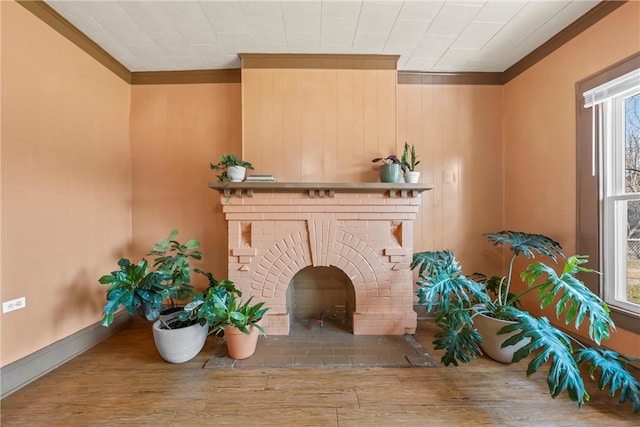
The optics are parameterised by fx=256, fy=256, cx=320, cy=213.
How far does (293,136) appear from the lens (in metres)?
2.46

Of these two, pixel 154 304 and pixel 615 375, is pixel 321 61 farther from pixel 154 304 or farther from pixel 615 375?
pixel 615 375

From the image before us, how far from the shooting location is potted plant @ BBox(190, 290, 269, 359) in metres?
1.87

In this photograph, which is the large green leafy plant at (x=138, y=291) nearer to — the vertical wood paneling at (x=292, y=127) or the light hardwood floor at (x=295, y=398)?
the light hardwood floor at (x=295, y=398)

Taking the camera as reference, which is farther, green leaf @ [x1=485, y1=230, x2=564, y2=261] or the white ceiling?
green leaf @ [x1=485, y1=230, x2=564, y2=261]

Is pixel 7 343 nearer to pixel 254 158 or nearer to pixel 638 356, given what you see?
pixel 254 158

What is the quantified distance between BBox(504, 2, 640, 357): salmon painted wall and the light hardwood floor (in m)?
0.86

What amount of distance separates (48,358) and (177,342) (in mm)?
883

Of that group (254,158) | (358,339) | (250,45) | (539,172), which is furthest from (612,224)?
(250,45)

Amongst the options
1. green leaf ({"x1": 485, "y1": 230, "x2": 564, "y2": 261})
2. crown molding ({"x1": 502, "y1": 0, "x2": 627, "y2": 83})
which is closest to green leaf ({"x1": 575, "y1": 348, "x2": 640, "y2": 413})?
green leaf ({"x1": 485, "y1": 230, "x2": 564, "y2": 261})

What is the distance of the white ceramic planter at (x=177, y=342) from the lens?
6.09ft

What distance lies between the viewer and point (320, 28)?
2.04 meters

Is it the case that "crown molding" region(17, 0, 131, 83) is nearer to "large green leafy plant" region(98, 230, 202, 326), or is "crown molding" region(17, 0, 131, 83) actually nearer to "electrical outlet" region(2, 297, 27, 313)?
"large green leafy plant" region(98, 230, 202, 326)

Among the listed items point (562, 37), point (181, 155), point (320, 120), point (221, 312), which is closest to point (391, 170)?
point (320, 120)

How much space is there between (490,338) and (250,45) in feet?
10.0
